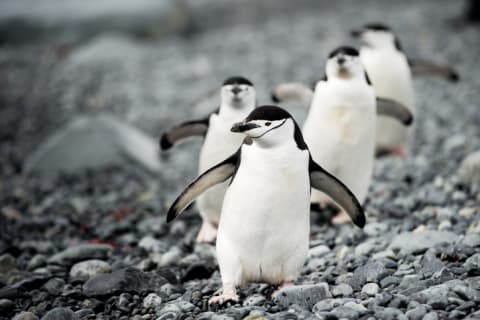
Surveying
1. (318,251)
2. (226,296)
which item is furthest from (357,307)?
(318,251)

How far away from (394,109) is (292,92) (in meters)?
0.82

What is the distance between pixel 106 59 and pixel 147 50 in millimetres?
875

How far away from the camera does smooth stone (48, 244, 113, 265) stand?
4.26 meters

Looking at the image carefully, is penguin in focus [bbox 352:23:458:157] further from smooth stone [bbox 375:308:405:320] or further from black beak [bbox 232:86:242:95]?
smooth stone [bbox 375:308:405:320]

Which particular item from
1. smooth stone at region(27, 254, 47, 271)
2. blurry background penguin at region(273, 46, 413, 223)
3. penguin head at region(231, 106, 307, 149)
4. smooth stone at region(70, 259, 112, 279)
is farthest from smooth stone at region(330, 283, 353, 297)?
smooth stone at region(27, 254, 47, 271)

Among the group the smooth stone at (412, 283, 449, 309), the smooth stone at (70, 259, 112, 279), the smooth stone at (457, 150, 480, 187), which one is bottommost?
the smooth stone at (70, 259, 112, 279)

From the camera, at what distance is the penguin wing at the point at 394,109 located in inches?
201

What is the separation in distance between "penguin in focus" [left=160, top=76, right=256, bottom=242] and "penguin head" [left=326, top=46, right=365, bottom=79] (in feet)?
2.10

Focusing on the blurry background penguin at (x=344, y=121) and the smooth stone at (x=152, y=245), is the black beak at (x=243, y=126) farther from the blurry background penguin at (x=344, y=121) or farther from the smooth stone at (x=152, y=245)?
the smooth stone at (x=152, y=245)

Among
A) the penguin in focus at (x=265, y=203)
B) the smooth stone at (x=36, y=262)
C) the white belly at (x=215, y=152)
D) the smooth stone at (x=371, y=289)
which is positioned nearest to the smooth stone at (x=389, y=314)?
the smooth stone at (x=371, y=289)

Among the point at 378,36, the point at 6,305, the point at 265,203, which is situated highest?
the point at 378,36

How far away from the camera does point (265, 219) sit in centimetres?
328

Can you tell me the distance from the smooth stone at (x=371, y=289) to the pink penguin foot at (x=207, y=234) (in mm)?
1402

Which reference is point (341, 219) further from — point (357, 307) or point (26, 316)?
point (26, 316)
